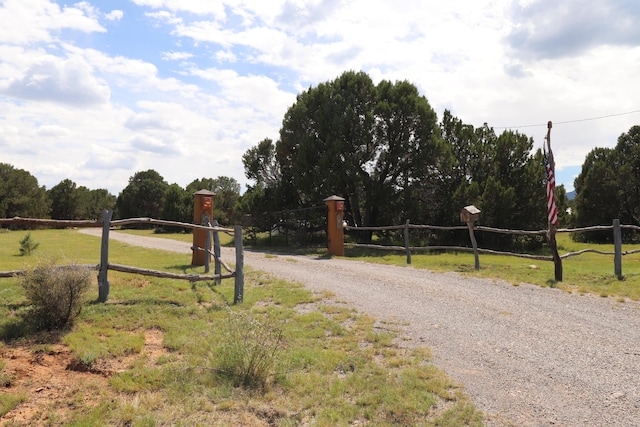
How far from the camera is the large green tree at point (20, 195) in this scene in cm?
4875

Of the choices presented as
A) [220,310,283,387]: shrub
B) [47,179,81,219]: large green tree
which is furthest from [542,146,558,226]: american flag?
[47,179,81,219]: large green tree

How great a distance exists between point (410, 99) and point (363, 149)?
3.41m

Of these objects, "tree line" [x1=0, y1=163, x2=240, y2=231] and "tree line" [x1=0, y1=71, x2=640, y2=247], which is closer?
"tree line" [x1=0, y1=71, x2=640, y2=247]

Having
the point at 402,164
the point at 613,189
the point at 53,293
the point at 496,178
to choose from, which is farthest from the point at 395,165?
the point at 613,189

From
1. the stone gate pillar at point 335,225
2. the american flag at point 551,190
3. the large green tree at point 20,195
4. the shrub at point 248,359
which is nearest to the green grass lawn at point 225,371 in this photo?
the shrub at point 248,359

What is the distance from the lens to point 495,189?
21609 mm

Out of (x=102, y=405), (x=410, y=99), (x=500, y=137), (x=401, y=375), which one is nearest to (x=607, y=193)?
(x=500, y=137)

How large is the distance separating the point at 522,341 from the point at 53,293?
18.8 ft

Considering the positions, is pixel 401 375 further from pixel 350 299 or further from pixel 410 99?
pixel 410 99

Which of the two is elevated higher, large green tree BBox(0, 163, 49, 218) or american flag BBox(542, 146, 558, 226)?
large green tree BBox(0, 163, 49, 218)

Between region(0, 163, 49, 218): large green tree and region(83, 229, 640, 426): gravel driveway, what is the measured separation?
50523 millimetres

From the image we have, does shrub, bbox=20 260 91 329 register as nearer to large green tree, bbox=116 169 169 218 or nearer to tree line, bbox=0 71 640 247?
tree line, bbox=0 71 640 247

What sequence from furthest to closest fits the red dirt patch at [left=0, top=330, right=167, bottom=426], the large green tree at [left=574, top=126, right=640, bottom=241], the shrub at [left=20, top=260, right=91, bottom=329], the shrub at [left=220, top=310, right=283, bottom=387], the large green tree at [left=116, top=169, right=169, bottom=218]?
the large green tree at [left=116, top=169, right=169, bottom=218] → the large green tree at [left=574, top=126, right=640, bottom=241] → the shrub at [left=20, top=260, right=91, bottom=329] → the shrub at [left=220, top=310, right=283, bottom=387] → the red dirt patch at [left=0, top=330, right=167, bottom=426]

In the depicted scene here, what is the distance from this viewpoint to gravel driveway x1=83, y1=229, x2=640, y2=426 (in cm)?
378
